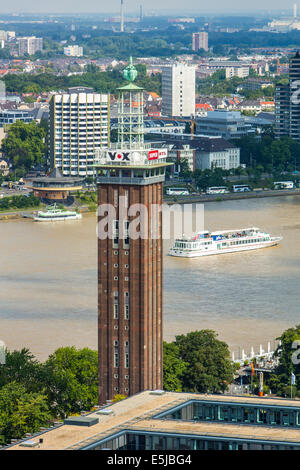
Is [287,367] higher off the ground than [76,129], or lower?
lower

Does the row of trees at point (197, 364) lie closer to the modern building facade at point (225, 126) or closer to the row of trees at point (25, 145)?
the row of trees at point (25, 145)

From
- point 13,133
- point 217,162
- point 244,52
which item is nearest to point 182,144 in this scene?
point 217,162

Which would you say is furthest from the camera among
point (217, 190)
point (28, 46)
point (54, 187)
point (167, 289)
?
point (28, 46)

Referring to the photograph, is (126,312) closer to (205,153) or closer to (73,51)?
(205,153)

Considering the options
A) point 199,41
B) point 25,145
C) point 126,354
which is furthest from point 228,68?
point 126,354

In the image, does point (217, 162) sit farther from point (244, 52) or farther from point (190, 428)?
point (244, 52)

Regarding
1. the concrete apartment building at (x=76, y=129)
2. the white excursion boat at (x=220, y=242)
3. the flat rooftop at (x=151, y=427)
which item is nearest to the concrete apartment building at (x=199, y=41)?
the concrete apartment building at (x=76, y=129)
